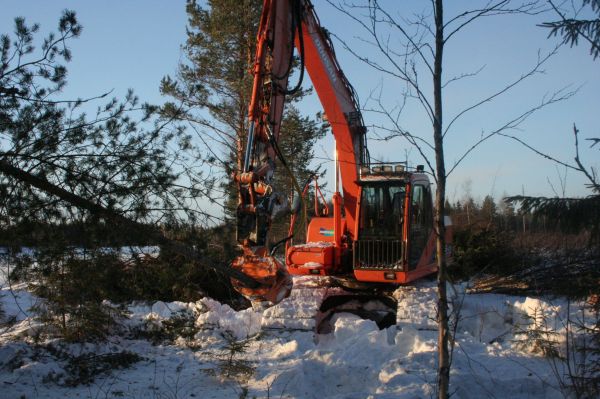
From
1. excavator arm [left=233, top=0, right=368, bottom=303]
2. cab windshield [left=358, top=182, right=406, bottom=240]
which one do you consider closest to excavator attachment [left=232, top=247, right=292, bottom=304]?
excavator arm [left=233, top=0, right=368, bottom=303]

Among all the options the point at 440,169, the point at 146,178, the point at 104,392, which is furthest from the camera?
the point at 104,392

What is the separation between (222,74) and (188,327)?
1176 cm

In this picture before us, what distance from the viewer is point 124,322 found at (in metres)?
8.87

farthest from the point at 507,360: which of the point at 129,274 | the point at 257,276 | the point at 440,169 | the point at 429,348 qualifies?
the point at 129,274

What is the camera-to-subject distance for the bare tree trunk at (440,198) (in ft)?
12.5

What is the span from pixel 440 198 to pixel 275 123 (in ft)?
15.0

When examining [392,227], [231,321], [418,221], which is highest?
[418,221]

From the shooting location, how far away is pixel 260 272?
6.72 meters

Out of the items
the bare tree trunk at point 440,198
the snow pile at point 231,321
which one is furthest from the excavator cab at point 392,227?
the bare tree trunk at point 440,198

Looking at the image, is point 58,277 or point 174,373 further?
point 174,373

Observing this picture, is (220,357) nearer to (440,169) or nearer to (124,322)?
(124,322)

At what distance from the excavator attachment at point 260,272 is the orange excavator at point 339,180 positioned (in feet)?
1.09

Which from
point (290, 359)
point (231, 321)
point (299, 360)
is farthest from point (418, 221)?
point (299, 360)

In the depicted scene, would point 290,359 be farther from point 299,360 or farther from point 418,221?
point 418,221
